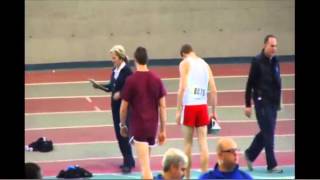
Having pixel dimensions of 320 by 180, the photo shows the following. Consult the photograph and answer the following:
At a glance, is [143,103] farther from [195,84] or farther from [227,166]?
[227,166]

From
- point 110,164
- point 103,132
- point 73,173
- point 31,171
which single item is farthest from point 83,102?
point 31,171

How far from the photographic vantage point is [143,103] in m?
9.53

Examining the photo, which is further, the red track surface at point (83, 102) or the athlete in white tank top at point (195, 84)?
the red track surface at point (83, 102)

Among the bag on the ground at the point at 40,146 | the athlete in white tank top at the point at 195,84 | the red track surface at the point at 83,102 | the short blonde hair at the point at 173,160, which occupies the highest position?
the athlete in white tank top at the point at 195,84

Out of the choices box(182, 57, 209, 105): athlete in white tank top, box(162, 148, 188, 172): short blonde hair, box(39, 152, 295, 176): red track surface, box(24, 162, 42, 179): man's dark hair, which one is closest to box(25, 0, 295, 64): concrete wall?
box(39, 152, 295, 176): red track surface

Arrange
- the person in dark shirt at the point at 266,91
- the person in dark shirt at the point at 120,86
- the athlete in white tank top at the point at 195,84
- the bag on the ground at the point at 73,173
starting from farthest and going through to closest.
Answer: the person in dark shirt at the point at 120,86
the person in dark shirt at the point at 266,91
the bag on the ground at the point at 73,173
the athlete in white tank top at the point at 195,84

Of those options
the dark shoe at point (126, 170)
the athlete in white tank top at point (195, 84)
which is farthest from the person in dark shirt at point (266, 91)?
the dark shoe at point (126, 170)

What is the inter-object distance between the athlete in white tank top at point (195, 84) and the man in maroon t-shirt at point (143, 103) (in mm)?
596

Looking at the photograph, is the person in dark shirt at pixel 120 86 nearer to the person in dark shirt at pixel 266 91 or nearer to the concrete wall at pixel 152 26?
the person in dark shirt at pixel 266 91

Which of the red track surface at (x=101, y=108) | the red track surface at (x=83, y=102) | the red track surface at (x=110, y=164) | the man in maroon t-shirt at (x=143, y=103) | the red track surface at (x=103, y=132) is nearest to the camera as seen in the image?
the man in maroon t-shirt at (x=143, y=103)

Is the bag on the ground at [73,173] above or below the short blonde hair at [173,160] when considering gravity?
below

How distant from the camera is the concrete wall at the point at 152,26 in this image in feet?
72.9
